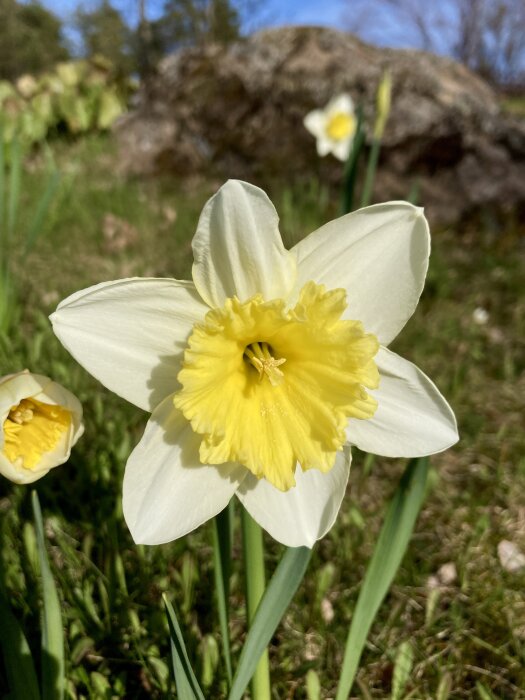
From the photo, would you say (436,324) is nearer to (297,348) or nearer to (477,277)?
(477,277)

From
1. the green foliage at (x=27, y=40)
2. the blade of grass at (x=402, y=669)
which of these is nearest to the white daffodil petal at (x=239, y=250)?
the blade of grass at (x=402, y=669)

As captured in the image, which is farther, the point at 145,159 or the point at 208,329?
the point at 145,159

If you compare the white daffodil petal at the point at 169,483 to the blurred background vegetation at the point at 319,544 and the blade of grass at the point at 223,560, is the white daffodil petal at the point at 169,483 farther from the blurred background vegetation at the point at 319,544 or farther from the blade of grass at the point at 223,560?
the blurred background vegetation at the point at 319,544

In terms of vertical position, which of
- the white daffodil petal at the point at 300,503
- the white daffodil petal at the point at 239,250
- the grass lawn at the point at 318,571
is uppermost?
the white daffodil petal at the point at 239,250

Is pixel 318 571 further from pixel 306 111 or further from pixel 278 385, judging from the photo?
pixel 306 111

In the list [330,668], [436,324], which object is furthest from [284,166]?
[330,668]

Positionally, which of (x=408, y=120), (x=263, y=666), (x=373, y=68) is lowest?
(x=263, y=666)

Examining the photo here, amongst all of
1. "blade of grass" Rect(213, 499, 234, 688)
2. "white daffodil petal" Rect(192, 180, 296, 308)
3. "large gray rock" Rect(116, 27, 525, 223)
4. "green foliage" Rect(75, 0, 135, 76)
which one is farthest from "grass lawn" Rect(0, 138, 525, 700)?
"green foliage" Rect(75, 0, 135, 76)
